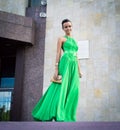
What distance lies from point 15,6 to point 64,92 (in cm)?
565

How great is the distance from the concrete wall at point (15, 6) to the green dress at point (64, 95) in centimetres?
495

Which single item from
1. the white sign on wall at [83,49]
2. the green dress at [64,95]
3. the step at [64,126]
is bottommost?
the step at [64,126]

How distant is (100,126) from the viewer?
3754mm

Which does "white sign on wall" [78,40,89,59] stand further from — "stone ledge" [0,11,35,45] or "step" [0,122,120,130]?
"step" [0,122,120,130]

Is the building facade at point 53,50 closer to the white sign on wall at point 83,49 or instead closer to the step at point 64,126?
the white sign on wall at point 83,49

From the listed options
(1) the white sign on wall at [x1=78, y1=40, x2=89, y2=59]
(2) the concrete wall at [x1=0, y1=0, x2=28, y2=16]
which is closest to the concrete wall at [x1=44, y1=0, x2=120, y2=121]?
(1) the white sign on wall at [x1=78, y1=40, x2=89, y2=59]

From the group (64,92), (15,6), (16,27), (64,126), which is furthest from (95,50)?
(64,126)

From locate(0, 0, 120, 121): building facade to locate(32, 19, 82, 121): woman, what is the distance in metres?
3.35

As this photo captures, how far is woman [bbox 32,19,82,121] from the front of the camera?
18.6ft

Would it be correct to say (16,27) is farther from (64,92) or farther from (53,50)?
(64,92)

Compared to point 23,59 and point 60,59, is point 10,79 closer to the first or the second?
point 23,59

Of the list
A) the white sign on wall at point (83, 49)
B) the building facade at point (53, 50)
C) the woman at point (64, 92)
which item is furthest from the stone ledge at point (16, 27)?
the woman at point (64, 92)

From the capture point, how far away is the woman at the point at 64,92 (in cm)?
566

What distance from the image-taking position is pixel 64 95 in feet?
18.9
